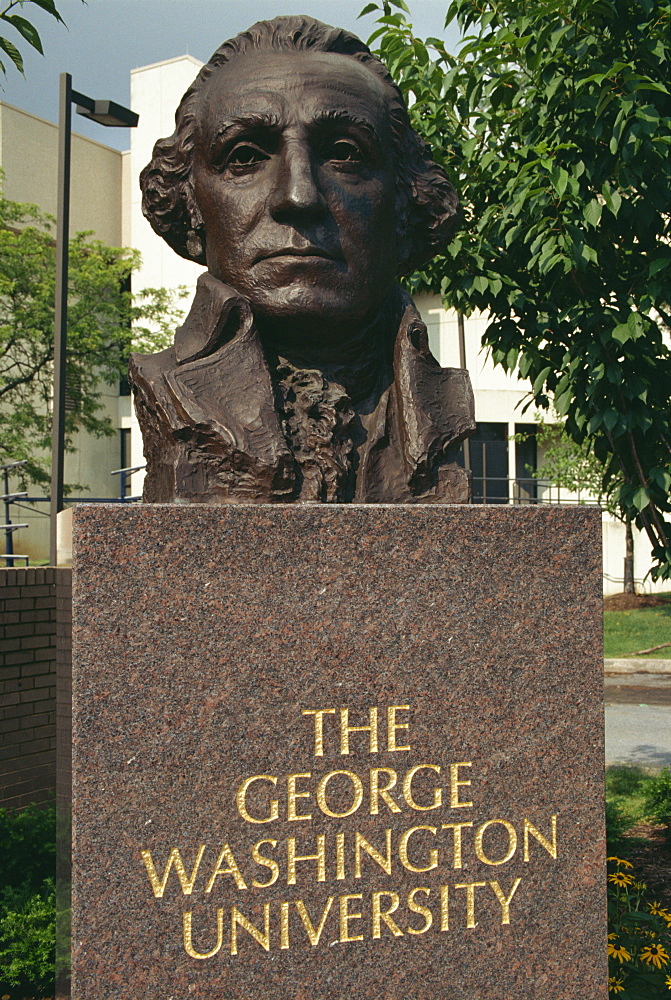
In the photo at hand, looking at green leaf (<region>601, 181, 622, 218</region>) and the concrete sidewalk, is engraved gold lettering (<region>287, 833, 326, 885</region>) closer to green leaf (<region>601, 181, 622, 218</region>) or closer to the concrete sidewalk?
green leaf (<region>601, 181, 622, 218</region>)

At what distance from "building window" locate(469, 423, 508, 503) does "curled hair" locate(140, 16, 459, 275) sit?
68.1 feet

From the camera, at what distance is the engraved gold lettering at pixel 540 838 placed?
10.7 feet

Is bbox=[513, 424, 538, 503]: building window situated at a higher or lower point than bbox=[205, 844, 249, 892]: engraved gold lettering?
higher

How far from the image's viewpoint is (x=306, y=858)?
307 cm

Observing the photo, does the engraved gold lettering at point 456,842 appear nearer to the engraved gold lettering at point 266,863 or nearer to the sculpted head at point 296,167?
the engraved gold lettering at point 266,863

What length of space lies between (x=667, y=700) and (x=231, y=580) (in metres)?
9.21

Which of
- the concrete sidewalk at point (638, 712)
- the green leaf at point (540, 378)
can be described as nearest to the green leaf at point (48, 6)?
the green leaf at point (540, 378)

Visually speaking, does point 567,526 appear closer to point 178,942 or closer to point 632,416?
point 178,942

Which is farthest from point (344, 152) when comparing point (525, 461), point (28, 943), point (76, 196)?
point (76, 196)

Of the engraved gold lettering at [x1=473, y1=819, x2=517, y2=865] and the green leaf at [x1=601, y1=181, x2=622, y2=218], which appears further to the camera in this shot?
the green leaf at [x1=601, y1=181, x2=622, y2=218]

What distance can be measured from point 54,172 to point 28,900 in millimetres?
30778

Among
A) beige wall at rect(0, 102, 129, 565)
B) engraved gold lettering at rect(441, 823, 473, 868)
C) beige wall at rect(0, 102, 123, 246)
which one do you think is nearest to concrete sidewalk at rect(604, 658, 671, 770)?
engraved gold lettering at rect(441, 823, 473, 868)

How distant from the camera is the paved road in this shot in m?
8.64

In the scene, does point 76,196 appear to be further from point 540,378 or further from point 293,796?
point 293,796
